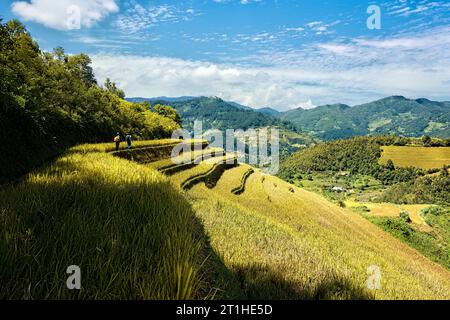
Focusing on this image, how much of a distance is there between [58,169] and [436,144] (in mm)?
234179

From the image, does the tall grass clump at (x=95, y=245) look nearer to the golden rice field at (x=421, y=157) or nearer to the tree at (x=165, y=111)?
the tree at (x=165, y=111)

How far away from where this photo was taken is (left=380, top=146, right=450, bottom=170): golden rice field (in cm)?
17100

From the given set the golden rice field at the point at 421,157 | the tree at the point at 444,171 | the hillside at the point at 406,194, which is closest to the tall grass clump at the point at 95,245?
the hillside at the point at 406,194

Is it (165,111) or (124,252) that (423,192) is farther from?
(124,252)

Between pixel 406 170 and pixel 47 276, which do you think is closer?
pixel 47 276

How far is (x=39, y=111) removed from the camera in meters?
22.1

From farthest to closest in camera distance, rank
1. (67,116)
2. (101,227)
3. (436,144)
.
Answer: (436,144) < (67,116) < (101,227)

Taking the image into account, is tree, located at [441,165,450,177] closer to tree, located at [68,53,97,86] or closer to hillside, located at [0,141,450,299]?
tree, located at [68,53,97,86]

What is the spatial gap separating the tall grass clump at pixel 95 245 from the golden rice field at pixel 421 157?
19702cm

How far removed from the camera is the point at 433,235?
50.9m

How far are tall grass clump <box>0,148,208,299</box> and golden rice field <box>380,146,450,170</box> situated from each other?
19702cm
